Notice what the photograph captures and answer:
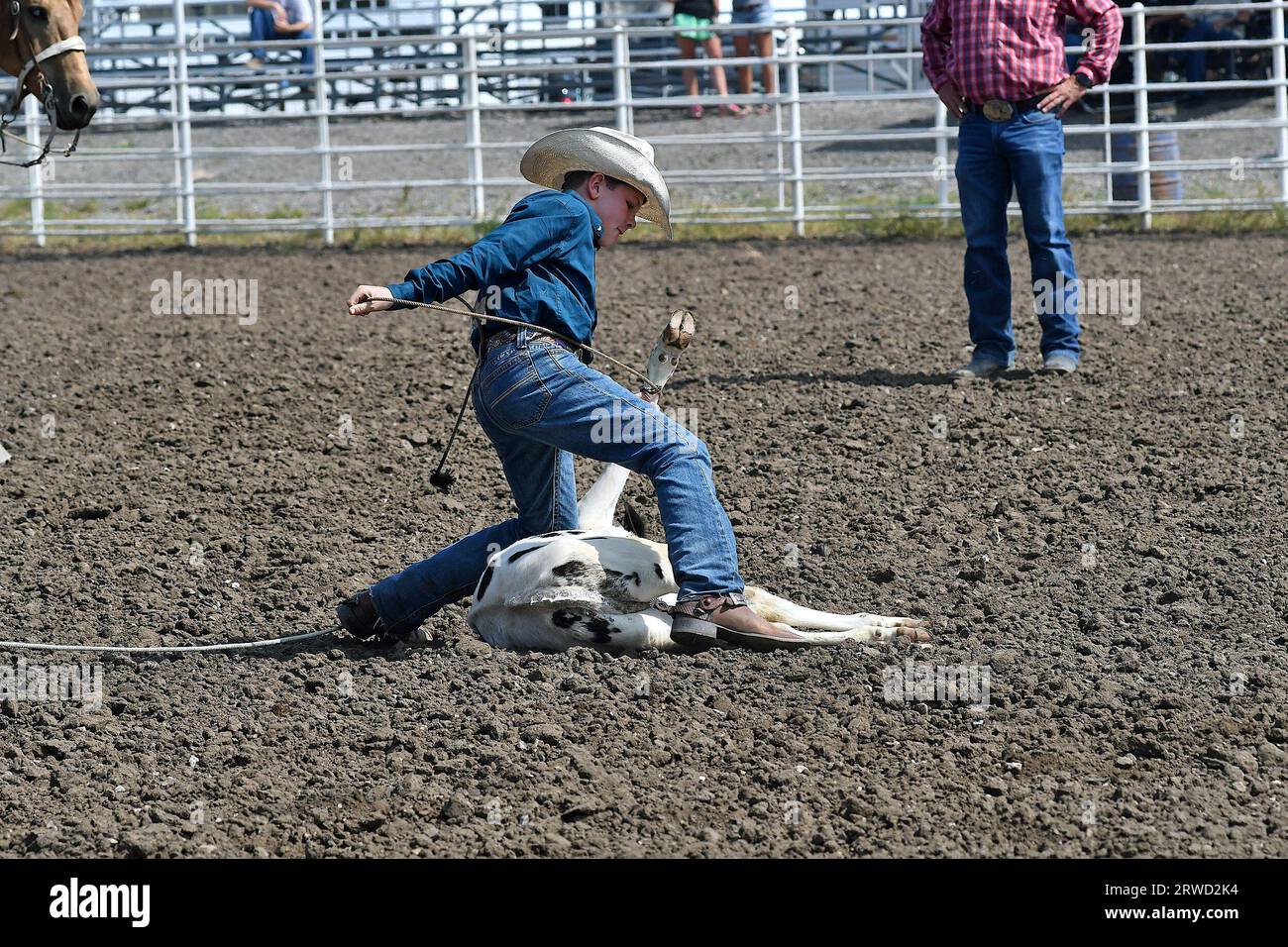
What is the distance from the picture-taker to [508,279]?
4172 millimetres

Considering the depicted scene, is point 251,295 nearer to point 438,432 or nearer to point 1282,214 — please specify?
point 438,432

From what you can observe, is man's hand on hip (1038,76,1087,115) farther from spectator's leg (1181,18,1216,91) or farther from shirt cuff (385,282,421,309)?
spectator's leg (1181,18,1216,91)

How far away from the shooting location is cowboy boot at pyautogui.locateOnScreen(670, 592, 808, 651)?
4156mm

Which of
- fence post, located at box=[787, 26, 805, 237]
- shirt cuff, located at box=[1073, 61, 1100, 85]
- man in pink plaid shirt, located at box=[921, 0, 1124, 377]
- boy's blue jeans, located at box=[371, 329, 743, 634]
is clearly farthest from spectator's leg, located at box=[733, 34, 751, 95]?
boy's blue jeans, located at box=[371, 329, 743, 634]

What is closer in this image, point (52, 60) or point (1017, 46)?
point (52, 60)

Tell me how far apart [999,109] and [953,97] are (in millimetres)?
239

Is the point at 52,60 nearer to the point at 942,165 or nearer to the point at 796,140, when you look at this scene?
the point at 796,140

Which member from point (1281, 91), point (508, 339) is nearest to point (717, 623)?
point (508, 339)

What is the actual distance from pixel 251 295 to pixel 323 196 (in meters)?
3.15

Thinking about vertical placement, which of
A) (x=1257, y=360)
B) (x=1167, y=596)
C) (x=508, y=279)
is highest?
(x=508, y=279)

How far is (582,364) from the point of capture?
13.8 ft

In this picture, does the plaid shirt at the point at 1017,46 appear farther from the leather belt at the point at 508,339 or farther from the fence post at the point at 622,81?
the fence post at the point at 622,81

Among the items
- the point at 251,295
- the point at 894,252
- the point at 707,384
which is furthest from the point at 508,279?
the point at 894,252

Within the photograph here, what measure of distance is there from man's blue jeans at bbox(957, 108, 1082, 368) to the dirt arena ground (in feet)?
1.02
